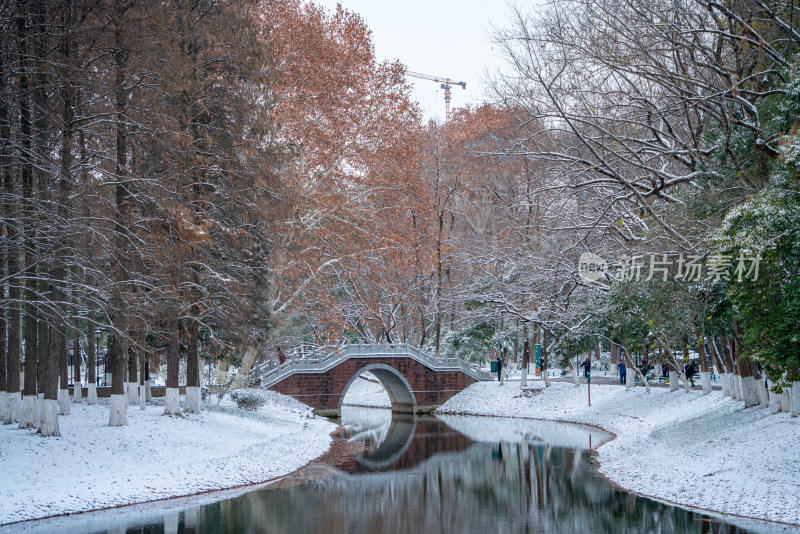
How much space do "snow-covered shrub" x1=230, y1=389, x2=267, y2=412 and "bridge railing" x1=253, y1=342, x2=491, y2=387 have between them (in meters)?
6.80

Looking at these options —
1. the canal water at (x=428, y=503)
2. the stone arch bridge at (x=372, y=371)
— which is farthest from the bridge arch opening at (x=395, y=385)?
the canal water at (x=428, y=503)

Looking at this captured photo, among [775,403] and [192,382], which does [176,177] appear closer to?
[192,382]

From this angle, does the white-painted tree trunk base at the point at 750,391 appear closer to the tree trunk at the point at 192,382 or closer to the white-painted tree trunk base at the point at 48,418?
the tree trunk at the point at 192,382

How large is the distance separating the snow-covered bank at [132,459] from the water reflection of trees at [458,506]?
1.55 metres

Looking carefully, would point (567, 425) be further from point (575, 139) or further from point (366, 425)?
point (575, 139)

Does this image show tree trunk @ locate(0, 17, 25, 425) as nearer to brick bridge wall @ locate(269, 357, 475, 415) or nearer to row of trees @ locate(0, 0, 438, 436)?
row of trees @ locate(0, 0, 438, 436)

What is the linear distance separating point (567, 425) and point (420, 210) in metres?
10.2

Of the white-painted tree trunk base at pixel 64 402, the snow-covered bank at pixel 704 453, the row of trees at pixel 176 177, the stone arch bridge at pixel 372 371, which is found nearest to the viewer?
the snow-covered bank at pixel 704 453

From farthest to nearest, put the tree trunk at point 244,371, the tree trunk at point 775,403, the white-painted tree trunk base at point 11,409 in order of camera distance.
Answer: the tree trunk at point 244,371
the white-painted tree trunk base at point 11,409
the tree trunk at point 775,403

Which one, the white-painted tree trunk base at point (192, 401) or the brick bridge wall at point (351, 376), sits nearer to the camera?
the white-painted tree trunk base at point (192, 401)

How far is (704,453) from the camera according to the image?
16.2 metres

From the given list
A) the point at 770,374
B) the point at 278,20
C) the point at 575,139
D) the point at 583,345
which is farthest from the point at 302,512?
the point at 583,345

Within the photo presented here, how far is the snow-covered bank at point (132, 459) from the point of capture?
12828 mm

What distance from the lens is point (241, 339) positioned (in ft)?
71.3
